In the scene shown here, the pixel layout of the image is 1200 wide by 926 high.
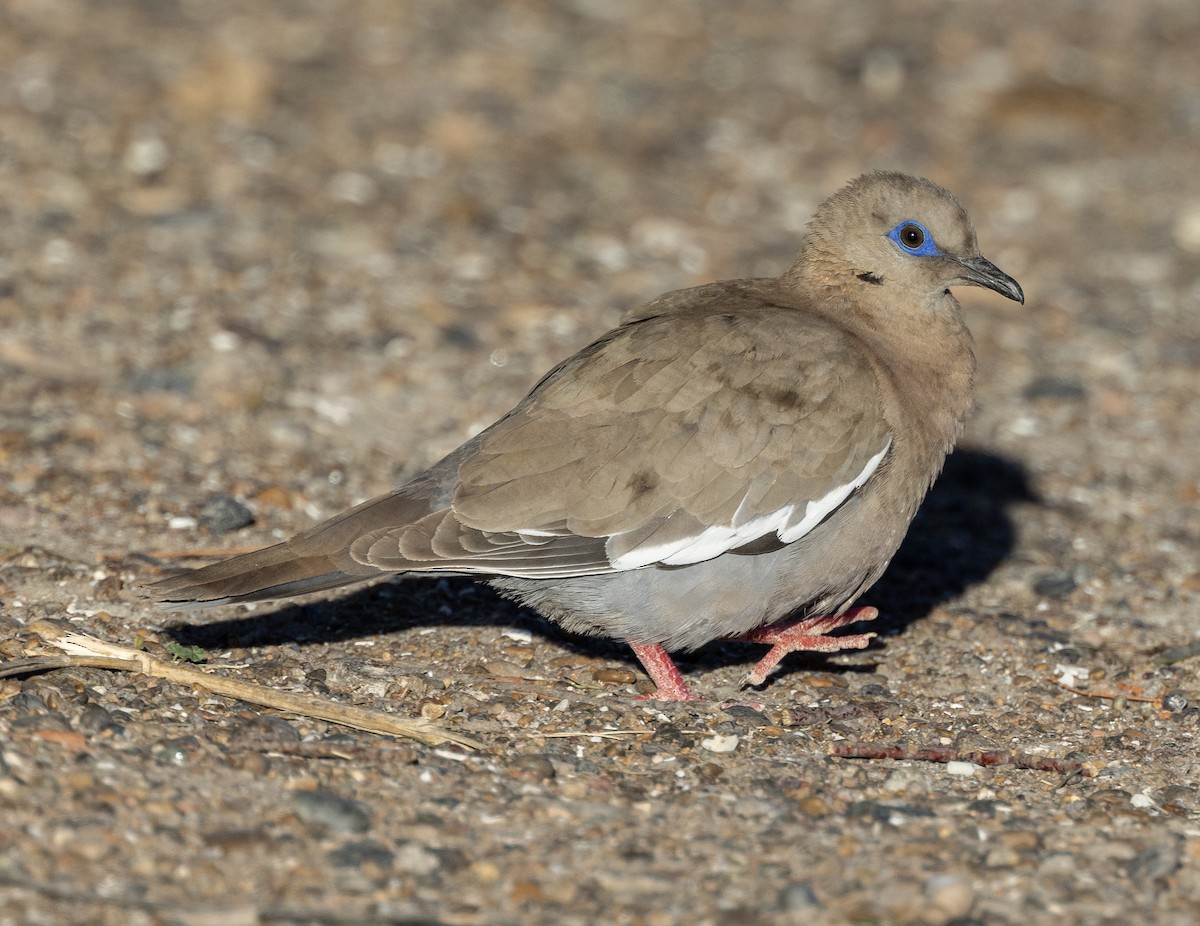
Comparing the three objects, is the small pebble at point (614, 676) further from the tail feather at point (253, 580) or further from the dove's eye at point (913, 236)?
the dove's eye at point (913, 236)

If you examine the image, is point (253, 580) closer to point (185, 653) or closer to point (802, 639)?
point (185, 653)

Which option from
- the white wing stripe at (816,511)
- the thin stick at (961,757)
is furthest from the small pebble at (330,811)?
the white wing stripe at (816,511)

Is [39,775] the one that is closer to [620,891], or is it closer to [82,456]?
[620,891]

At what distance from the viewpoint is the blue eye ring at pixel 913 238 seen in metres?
5.49

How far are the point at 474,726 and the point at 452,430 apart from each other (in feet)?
8.16

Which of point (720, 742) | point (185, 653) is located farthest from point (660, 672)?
point (185, 653)

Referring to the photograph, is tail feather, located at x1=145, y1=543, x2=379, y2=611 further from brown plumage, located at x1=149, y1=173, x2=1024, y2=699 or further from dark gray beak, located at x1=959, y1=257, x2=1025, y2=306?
dark gray beak, located at x1=959, y1=257, x2=1025, y2=306

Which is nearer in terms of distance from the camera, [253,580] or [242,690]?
[242,690]

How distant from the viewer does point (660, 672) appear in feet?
16.4

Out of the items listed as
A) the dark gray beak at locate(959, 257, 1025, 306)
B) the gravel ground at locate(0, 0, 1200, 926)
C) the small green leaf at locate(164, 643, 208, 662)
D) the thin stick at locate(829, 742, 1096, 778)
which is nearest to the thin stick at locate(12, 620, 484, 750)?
the gravel ground at locate(0, 0, 1200, 926)

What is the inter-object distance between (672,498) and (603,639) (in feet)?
3.10

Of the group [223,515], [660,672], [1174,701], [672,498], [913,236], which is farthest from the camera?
[223,515]

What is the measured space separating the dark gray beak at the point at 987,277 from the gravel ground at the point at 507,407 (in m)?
1.22

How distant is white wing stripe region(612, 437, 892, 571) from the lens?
4762mm
